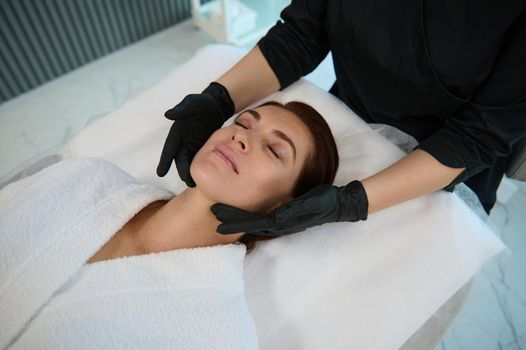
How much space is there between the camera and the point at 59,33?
2102 mm

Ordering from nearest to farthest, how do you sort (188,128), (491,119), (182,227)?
1. (491,119)
2. (182,227)
3. (188,128)

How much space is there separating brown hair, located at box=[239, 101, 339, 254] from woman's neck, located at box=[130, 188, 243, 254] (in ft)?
0.43

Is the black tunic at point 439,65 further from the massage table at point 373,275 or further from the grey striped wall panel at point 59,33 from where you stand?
the grey striped wall panel at point 59,33

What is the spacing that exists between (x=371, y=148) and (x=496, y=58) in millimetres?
401

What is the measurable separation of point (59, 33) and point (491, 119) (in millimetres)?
2209

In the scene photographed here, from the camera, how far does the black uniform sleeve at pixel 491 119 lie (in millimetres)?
766

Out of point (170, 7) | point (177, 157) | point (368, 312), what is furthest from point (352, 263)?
point (170, 7)

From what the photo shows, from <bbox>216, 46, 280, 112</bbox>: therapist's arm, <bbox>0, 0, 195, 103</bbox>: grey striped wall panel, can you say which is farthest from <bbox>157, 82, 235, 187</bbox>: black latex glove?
<bbox>0, 0, 195, 103</bbox>: grey striped wall panel

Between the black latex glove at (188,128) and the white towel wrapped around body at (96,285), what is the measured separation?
6.7 inches

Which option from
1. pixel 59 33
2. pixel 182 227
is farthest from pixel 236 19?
pixel 182 227

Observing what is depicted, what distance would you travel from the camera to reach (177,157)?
1057 millimetres

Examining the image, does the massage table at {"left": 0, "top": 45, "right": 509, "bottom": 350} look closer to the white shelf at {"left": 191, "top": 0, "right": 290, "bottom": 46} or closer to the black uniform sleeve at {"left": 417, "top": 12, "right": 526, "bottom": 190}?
the black uniform sleeve at {"left": 417, "top": 12, "right": 526, "bottom": 190}

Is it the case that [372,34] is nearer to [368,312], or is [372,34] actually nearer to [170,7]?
[368,312]

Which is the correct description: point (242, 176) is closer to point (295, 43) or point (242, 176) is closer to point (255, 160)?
point (255, 160)
